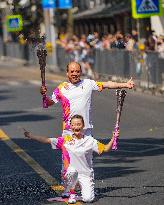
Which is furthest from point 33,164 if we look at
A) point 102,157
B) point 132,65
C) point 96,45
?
point 96,45

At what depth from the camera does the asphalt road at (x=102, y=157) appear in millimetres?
9961

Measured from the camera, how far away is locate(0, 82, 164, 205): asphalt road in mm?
9961

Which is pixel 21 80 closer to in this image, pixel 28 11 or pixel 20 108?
pixel 20 108

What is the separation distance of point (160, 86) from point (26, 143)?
11.2 m

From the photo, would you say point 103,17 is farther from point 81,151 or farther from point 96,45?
point 81,151

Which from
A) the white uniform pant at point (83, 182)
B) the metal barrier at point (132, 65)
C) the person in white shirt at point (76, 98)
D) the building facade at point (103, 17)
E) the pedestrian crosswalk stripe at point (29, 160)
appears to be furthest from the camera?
the building facade at point (103, 17)

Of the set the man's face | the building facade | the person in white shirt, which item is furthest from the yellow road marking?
the building facade

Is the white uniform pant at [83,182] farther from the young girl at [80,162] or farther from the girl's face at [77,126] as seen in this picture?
the girl's face at [77,126]

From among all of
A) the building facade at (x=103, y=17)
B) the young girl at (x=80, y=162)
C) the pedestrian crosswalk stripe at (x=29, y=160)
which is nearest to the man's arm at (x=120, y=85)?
the young girl at (x=80, y=162)

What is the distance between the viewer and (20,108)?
23.1 m

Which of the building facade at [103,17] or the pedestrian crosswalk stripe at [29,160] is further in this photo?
the building facade at [103,17]

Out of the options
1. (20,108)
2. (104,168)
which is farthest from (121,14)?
(104,168)

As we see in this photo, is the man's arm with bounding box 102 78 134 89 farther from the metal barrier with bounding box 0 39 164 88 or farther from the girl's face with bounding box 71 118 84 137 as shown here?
the metal barrier with bounding box 0 39 164 88

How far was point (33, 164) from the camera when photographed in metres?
12.6
